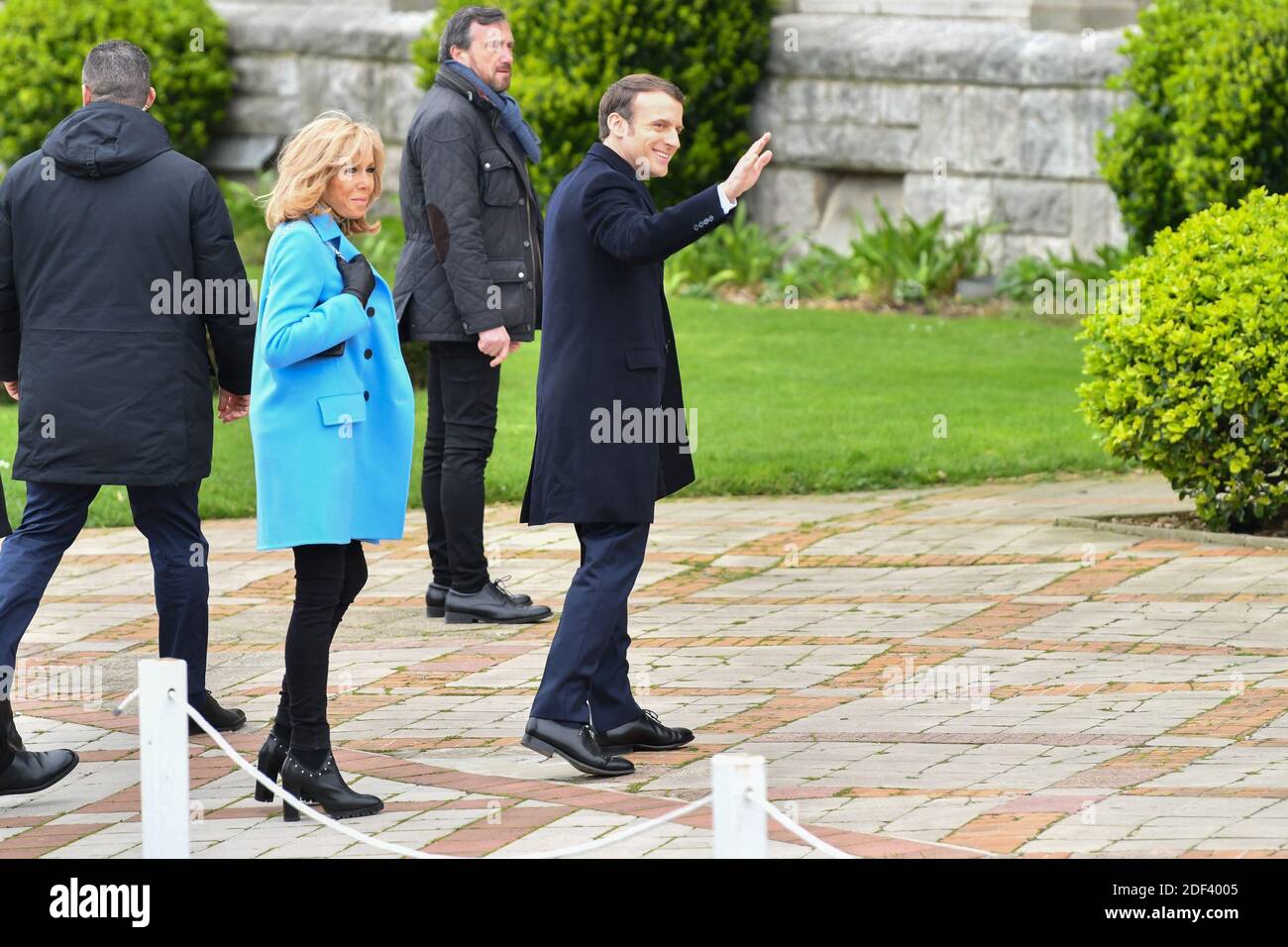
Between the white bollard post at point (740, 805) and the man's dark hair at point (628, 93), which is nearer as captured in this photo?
the white bollard post at point (740, 805)

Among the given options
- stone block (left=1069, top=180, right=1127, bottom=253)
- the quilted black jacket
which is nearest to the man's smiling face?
the quilted black jacket

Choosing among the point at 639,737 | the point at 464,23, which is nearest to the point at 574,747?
the point at 639,737

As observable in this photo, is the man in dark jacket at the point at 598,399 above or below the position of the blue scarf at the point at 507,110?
below

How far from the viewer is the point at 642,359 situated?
575 centimetres

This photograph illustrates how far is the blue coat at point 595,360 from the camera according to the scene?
570cm

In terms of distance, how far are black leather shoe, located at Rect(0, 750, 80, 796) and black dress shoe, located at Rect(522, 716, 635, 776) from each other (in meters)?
1.22

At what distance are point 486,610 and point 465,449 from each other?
0.58 metres

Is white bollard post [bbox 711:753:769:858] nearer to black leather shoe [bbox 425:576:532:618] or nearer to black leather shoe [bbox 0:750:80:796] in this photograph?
black leather shoe [bbox 0:750:80:796]

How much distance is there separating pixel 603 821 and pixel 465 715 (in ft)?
4.14

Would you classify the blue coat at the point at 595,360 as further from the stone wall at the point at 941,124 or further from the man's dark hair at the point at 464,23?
the stone wall at the point at 941,124

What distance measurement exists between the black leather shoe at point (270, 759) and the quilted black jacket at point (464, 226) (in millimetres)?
2250

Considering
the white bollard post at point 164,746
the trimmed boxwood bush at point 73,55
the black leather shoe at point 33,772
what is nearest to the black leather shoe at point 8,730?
the black leather shoe at point 33,772
